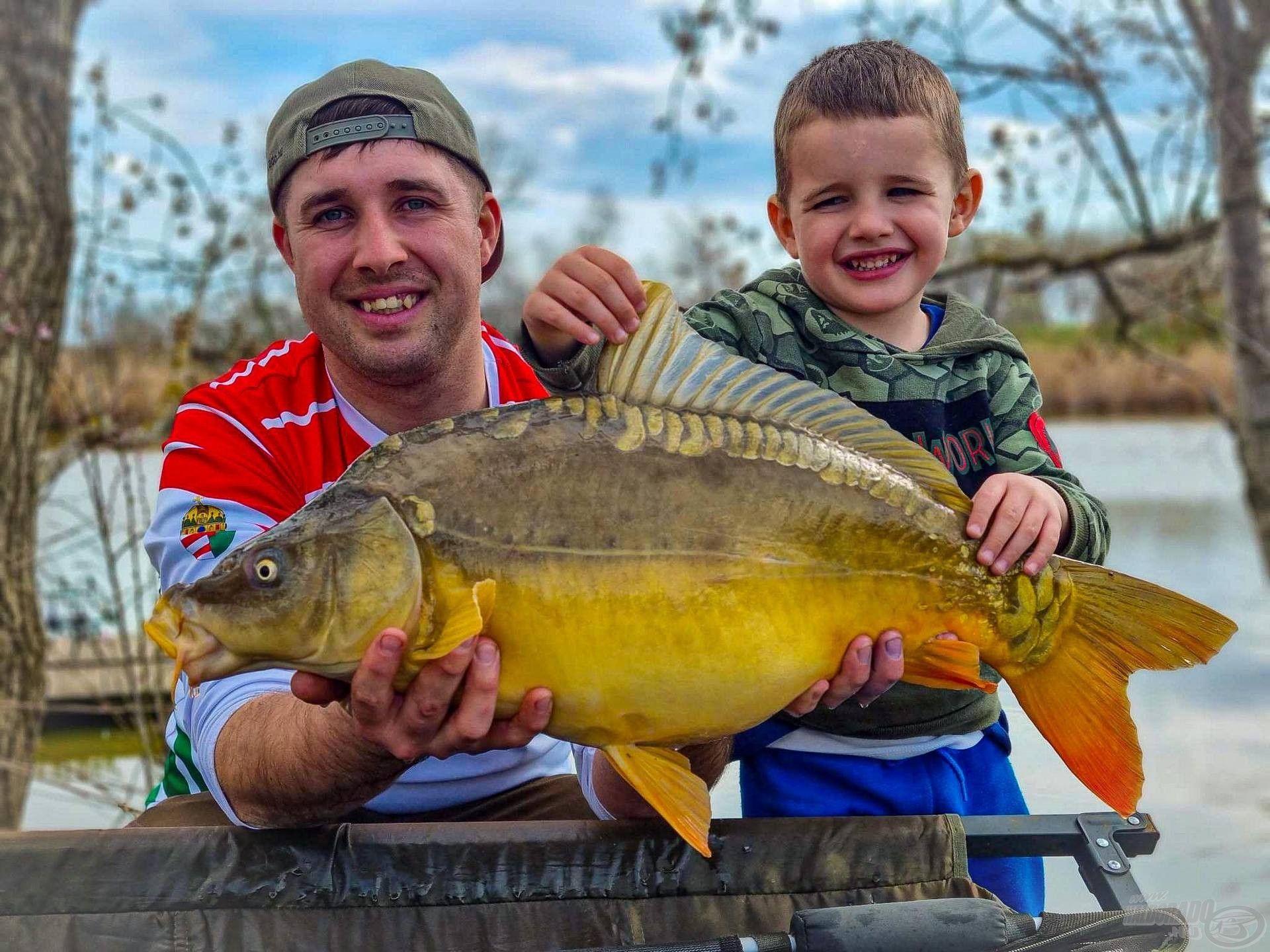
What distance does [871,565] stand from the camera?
1.29 meters

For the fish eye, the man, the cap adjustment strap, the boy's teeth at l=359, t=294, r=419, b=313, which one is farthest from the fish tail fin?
the cap adjustment strap

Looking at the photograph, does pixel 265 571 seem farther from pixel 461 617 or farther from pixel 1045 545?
pixel 1045 545

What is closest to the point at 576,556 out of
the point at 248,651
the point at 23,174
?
the point at 248,651

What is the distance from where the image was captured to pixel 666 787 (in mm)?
1242

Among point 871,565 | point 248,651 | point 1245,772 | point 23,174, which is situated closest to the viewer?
point 248,651

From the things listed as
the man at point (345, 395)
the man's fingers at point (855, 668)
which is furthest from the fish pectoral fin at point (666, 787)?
the man at point (345, 395)

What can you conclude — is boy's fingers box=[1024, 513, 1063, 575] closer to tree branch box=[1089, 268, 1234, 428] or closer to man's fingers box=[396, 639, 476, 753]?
man's fingers box=[396, 639, 476, 753]

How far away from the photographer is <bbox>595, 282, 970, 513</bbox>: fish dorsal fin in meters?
1.30

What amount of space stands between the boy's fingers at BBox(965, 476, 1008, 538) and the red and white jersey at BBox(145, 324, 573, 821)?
0.76 meters

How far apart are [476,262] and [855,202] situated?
2.02 ft

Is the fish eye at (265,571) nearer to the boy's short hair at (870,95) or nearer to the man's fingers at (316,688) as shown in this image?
the man's fingers at (316,688)

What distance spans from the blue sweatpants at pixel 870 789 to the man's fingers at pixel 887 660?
16.5 inches

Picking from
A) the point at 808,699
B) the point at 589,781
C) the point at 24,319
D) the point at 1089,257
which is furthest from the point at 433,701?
the point at 1089,257

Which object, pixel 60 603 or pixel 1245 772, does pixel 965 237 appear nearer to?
pixel 1245 772
